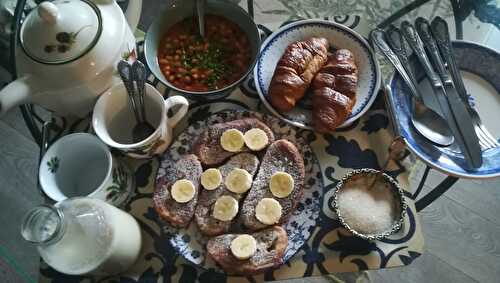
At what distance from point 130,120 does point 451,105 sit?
696mm

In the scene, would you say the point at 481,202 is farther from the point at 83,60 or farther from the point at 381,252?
the point at 83,60

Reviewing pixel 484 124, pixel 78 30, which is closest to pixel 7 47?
pixel 78 30

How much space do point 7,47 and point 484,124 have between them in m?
1.54

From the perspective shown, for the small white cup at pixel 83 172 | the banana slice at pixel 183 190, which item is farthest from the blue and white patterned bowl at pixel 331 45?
the small white cup at pixel 83 172

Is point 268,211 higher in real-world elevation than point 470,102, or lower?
lower

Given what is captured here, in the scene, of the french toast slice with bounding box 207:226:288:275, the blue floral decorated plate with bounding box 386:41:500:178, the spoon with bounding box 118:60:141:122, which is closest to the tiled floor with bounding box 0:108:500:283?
the blue floral decorated plate with bounding box 386:41:500:178

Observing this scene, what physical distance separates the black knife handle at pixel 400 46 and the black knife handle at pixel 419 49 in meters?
0.01

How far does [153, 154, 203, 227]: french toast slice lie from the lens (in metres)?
0.86

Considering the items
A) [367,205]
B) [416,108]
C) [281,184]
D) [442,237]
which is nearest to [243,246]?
[281,184]

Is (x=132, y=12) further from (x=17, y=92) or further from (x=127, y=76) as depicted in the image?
(x=17, y=92)

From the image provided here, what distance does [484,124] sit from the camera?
3.27 ft

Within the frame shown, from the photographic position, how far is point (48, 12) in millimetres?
765

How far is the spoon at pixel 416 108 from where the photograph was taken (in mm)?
932

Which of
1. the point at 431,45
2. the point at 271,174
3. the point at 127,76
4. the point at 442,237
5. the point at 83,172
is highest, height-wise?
the point at 431,45
